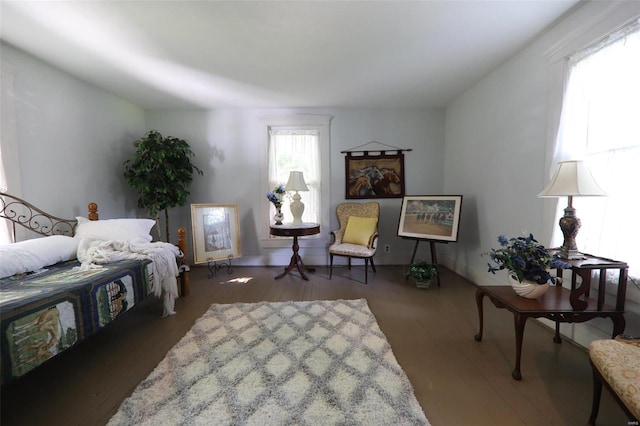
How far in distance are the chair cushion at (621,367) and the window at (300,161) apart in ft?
10.0

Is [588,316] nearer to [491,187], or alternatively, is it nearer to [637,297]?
[637,297]

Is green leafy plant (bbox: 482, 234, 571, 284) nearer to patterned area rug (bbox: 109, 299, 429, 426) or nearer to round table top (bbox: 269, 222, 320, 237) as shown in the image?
patterned area rug (bbox: 109, 299, 429, 426)

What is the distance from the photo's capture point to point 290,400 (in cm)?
133

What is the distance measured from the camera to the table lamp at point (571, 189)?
4.91 feet

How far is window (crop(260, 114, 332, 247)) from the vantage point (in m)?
3.82

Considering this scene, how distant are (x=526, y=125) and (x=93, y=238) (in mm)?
4112

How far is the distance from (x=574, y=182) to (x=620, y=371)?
3.47 feet

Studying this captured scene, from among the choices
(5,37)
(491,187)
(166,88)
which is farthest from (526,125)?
(5,37)

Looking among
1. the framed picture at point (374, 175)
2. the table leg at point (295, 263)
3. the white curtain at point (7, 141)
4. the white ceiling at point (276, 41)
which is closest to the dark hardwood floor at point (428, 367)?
the table leg at point (295, 263)

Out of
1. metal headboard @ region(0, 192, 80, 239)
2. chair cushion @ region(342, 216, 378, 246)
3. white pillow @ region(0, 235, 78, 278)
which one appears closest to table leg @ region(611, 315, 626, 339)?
chair cushion @ region(342, 216, 378, 246)

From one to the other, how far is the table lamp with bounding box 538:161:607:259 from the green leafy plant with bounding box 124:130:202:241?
388 cm

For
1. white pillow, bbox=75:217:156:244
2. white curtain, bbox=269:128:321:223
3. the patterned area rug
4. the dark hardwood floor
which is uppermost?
white curtain, bbox=269:128:321:223

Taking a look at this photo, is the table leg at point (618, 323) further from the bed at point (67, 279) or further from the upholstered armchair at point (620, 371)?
the bed at point (67, 279)

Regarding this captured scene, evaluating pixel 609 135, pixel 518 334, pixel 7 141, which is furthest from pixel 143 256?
pixel 609 135
